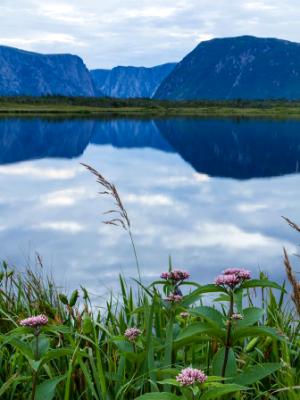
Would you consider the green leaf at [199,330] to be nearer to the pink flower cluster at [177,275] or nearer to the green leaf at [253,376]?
the green leaf at [253,376]

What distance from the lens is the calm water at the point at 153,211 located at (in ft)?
91.3

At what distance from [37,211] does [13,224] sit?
713cm

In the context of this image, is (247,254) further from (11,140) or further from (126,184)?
(11,140)

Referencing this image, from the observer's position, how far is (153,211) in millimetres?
43906

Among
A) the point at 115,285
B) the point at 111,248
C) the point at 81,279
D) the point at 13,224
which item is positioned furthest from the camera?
the point at 13,224

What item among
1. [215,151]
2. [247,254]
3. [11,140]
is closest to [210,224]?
[247,254]

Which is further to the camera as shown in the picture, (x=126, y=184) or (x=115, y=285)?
(x=126, y=184)

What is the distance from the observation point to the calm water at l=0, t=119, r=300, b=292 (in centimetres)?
2782

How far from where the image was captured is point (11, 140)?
4609 inches

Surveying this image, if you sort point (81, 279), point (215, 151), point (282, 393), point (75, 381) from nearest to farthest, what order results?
point (282, 393) < point (75, 381) < point (81, 279) < point (215, 151)

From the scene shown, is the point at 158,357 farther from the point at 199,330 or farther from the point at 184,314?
the point at 199,330

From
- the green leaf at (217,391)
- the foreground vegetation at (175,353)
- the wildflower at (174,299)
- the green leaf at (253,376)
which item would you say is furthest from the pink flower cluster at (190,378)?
the wildflower at (174,299)

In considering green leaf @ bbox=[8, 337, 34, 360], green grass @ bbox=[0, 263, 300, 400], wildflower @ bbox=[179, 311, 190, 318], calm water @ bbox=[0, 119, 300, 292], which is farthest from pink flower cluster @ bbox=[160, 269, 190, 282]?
calm water @ bbox=[0, 119, 300, 292]

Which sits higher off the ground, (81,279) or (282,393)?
(282,393)
